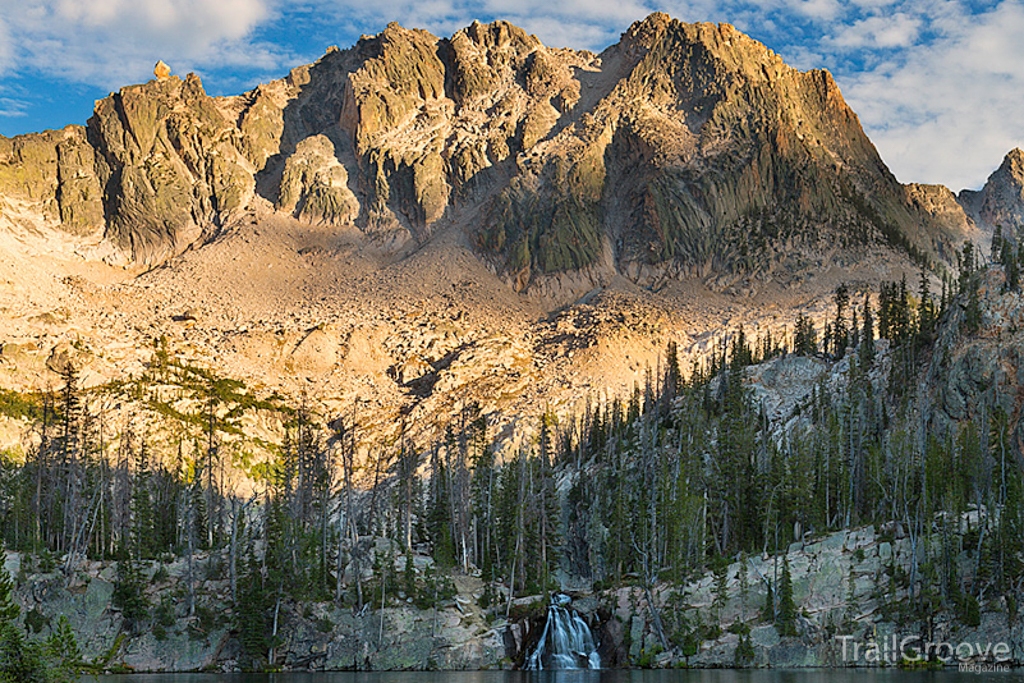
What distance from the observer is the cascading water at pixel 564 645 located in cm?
9006

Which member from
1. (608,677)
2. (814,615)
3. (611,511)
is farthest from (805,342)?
(608,677)

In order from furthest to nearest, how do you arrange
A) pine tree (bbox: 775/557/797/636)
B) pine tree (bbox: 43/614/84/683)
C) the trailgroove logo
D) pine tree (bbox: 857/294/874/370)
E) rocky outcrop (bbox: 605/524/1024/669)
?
pine tree (bbox: 857/294/874/370) < pine tree (bbox: 775/557/797/636) < rocky outcrop (bbox: 605/524/1024/669) < the trailgroove logo < pine tree (bbox: 43/614/84/683)

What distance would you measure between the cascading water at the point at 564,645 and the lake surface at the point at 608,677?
3.52 meters

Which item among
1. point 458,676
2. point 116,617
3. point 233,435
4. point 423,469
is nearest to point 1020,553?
point 458,676

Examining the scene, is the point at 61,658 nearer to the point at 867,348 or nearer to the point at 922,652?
the point at 922,652

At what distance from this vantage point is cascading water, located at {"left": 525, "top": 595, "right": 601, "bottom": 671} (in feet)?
295

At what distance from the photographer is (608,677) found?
77688mm

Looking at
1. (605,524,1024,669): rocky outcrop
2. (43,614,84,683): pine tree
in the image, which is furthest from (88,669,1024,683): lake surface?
(43,614,84,683): pine tree

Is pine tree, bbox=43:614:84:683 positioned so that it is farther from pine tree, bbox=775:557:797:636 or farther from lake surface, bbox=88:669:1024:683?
pine tree, bbox=775:557:797:636

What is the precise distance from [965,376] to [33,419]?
116113mm

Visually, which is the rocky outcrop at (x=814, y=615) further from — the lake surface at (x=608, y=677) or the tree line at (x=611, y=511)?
the lake surface at (x=608, y=677)

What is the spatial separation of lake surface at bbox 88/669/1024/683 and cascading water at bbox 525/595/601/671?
3.52 metres

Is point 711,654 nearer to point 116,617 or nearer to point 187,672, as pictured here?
point 187,672

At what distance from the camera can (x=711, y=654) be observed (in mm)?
84000
